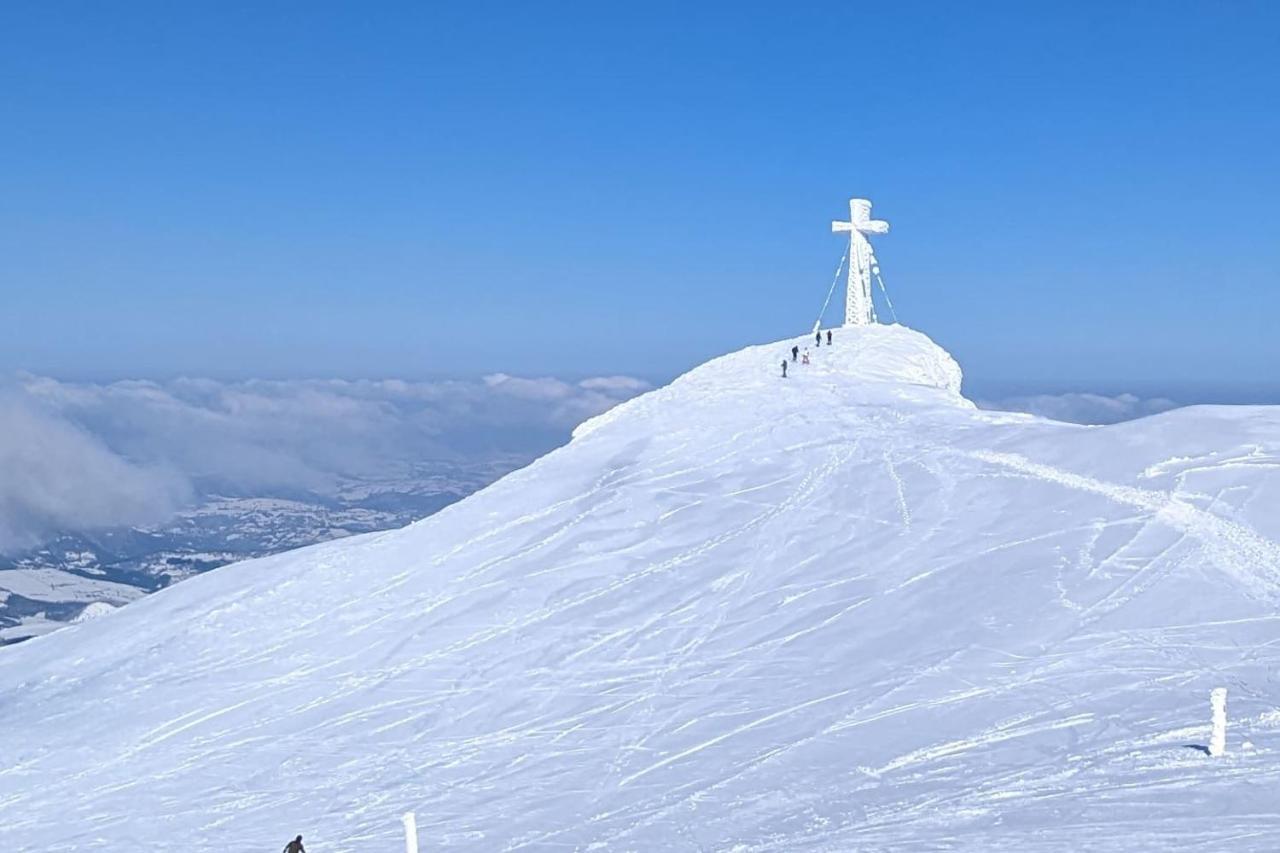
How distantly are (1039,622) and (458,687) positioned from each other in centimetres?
1235

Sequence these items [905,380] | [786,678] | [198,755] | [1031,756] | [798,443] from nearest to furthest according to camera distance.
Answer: [1031,756] → [786,678] → [198,755] → [798,443] → [905,380]

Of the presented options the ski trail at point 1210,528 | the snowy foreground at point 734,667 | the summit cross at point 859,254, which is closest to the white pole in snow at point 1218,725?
the snowy foreground at point 734,667

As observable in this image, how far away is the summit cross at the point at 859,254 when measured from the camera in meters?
Answer: 68.0

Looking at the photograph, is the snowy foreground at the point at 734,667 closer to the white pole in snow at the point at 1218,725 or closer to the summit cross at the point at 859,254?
the white pole in snow at the point at 1218,725

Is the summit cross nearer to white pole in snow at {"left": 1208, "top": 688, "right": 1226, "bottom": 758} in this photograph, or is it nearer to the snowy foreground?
the snowy foreground

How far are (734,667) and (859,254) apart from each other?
5046cm

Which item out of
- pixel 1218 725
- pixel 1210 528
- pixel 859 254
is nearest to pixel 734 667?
pixel 1218 725

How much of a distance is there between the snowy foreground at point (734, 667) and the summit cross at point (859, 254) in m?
33.2

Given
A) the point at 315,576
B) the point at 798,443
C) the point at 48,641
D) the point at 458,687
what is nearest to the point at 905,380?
the point at 798,443

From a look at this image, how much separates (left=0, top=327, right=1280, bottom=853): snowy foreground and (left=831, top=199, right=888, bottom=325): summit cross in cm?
3320

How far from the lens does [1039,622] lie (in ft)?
69.8

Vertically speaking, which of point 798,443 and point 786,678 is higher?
point 798,443

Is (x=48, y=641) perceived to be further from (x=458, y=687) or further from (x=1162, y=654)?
(x=1162, y=654)

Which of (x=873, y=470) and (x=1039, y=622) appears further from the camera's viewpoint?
(x=873, y=470)
